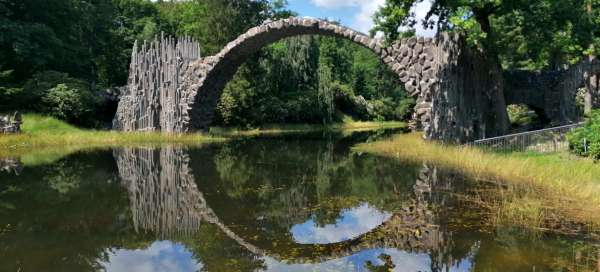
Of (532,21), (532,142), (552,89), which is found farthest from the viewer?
(552,89)

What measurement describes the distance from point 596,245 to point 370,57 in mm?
54271

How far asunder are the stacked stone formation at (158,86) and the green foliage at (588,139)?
55.4 ft

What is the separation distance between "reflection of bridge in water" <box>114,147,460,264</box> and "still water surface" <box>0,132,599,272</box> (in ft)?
0.07

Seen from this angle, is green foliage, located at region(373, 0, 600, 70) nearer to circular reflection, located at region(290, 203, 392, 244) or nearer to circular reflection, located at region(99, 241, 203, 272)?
circular reflection, located at region(290, 203, 392, 244)

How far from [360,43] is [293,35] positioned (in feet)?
16.8

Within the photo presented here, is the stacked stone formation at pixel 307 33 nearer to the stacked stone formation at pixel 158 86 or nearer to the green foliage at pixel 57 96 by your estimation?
the stacked stone formation at pixel 158 86

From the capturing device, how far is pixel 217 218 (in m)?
7.95

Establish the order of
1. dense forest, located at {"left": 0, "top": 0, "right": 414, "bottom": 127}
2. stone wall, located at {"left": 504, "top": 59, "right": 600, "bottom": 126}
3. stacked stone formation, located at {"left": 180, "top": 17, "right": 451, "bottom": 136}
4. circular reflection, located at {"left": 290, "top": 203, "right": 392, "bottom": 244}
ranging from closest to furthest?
1. circular reflection, located at {"left": 290, "top": 203, "right": 392, "bottom": 244}
2. stacked stone formation, located at {"left": 180, "top": 17, "right": 451, "bottom": 136}
3. dense forest, located at {"left": 0, "top": 0, "right": 414, "bottom": 127}
4. stone wall, located at {"left": 504, "top": 59, "right": 600, "bottom": 126}

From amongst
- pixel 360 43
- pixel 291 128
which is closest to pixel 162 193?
pixel 360 43

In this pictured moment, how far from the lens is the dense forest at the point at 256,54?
18.2 metres

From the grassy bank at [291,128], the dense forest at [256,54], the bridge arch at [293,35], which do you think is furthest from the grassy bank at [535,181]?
the grassy bank at [291,128]

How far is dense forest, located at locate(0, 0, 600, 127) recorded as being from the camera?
1819 cm

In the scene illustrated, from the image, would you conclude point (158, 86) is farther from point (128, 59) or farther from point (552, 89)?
point (552, 89)

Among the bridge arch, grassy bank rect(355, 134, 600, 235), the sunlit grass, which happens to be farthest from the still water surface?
the sunlit grass
